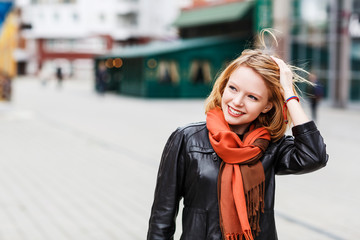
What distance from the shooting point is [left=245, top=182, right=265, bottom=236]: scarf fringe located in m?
2.45

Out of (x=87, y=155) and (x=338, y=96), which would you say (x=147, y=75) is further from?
(x=87, y=155)

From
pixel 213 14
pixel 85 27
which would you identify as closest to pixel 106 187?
pixel 213 14

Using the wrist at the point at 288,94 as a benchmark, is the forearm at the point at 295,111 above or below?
below

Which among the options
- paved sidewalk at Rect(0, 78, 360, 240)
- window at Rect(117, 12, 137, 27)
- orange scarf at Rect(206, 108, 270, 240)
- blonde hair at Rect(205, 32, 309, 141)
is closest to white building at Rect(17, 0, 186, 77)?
window at Rect(117, 12, 137, 27)

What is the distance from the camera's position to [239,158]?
94.7 inches

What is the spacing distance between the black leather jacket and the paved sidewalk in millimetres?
3225

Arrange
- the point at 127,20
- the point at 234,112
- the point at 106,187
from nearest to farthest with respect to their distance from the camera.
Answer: the point at 234,112 → the point at 106,187 → the point at 127,20

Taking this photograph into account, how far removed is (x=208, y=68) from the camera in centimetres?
3066

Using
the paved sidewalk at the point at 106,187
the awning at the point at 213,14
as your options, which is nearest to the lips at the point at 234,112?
the paved sidewalk at the point at 106,187

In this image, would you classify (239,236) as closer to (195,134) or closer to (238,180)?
(238,180)

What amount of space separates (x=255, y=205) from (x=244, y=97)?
0.45m

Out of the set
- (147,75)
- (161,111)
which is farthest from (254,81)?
(147,75)

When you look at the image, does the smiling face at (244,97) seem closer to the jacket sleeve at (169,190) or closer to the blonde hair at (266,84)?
the blonde hair at (266,84)

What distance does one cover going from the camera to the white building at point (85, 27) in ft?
208
